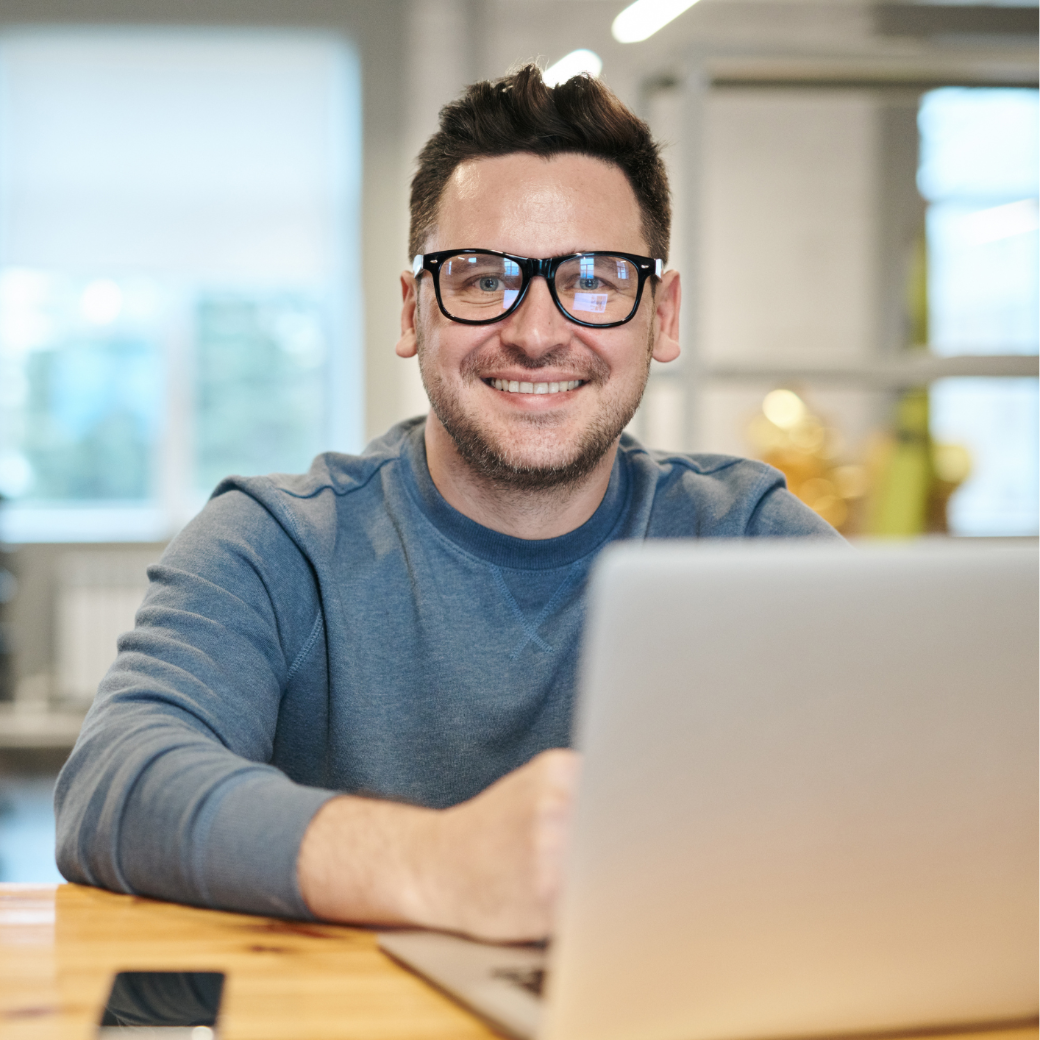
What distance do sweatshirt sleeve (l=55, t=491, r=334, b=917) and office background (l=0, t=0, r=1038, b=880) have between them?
3260mm

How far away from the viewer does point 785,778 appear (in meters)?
0.50

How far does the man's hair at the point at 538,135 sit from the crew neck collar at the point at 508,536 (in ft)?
0.93

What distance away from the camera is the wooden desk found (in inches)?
23.3

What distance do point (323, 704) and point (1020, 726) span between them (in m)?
0.84

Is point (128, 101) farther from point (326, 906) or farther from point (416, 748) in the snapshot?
point (326, 906)

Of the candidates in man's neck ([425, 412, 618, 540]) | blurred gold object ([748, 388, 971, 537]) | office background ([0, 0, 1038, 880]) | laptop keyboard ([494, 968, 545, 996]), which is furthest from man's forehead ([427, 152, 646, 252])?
office background ([0, 0, 1038, 880])

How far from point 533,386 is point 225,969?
0.76 metres

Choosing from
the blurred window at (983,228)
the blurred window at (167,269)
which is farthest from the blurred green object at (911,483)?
the blurred window at (167,269)

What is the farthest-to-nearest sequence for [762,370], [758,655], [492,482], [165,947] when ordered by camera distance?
1. [762,370]
2. [492,482]
3. [165,947]
4. [758,655]

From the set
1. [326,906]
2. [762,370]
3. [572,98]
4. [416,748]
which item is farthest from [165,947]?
[762,370]

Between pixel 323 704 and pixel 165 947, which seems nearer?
pixel 165 947

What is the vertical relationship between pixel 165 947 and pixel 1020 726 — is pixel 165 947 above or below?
below

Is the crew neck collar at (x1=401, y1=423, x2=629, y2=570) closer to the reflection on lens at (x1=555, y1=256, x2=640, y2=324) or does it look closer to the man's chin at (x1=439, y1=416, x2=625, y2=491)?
the man's chin at (x1=439, y1=416, x2=625, y2=491)

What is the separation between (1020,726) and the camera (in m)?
0.52
